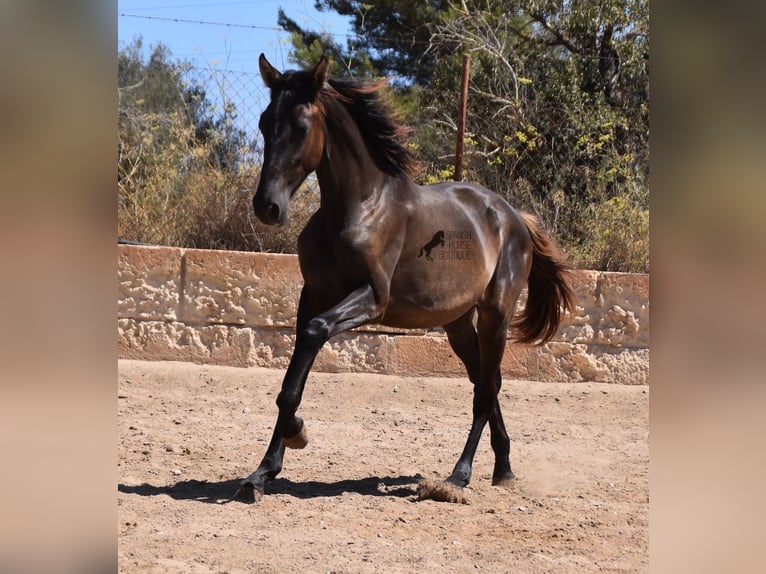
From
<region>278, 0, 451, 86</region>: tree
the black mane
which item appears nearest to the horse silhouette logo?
the black mane

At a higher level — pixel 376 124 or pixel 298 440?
pixel 376 124

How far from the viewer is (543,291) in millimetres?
6066

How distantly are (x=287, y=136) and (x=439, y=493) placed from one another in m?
2.05

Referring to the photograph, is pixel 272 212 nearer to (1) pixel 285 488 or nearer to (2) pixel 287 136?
(2) pixel 287 136

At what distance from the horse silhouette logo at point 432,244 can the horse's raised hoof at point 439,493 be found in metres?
1.25

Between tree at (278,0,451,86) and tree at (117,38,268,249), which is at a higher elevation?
tree at (278,0,451,86)

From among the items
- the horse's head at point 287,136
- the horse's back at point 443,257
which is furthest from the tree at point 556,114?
the horse's head at point 287,136

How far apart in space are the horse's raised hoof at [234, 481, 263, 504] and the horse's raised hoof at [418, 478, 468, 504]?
2.91ft

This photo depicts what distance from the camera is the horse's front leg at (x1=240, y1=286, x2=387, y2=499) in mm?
4039

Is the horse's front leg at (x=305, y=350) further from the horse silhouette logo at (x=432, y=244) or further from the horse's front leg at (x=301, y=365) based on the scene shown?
the horse silhouette logo at (x=432, y=244)

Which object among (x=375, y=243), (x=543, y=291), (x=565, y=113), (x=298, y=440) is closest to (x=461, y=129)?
(x=543, y=291)

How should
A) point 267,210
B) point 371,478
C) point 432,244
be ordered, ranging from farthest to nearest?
point 371,478 → point 432,244 → point 267,210

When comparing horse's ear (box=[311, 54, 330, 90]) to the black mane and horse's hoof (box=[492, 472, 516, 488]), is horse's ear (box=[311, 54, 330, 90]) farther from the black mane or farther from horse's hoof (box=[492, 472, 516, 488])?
horse's hoof (box=[492, 472, 516, 488])
